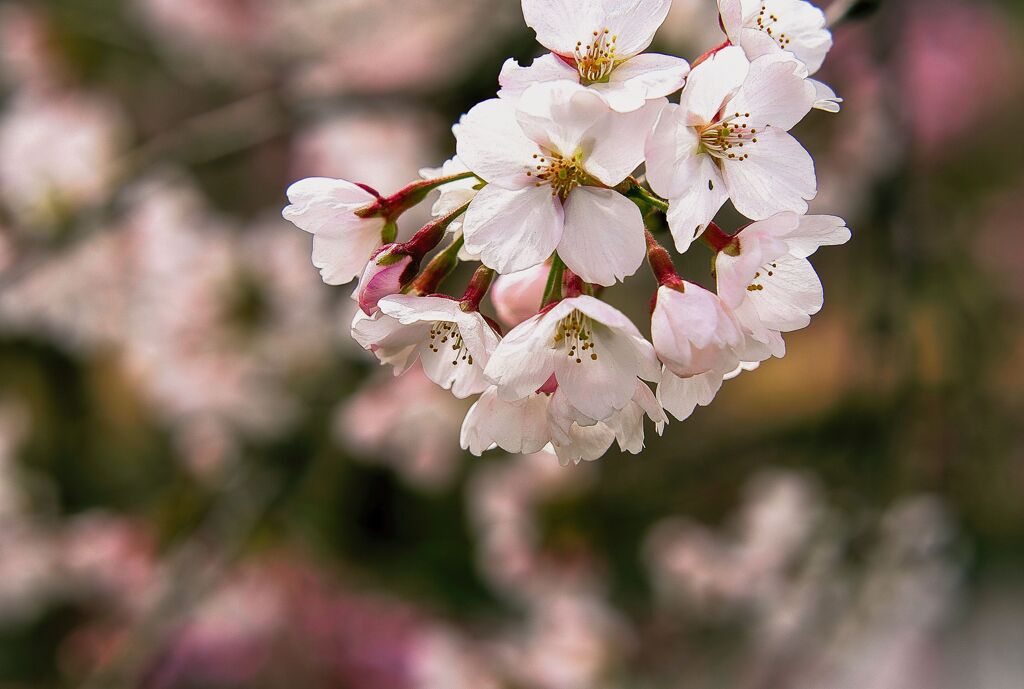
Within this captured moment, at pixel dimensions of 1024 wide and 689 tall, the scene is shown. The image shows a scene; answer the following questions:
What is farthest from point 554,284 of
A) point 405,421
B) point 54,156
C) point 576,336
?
point 54,156

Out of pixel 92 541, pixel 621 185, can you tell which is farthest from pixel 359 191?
pixel 92 541

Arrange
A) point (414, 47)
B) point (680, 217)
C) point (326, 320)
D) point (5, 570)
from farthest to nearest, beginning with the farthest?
point (414, 47) < point (5, 570) < point (326, 320) < point (680, 217)

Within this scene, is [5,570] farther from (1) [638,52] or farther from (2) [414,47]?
(1) [638,52]

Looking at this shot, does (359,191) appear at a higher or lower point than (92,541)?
lower

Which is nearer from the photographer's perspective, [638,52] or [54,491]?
[638,52]

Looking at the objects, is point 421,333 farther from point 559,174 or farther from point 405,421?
point 405,421

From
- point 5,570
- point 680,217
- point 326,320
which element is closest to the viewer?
point 680,217

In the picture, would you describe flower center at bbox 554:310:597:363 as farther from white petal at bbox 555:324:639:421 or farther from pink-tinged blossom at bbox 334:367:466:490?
pink-tinged blossom at bbox 334:367:466:490

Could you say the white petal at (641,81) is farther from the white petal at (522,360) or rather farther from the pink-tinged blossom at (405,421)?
the pink-tinged blossom at (405,421)
